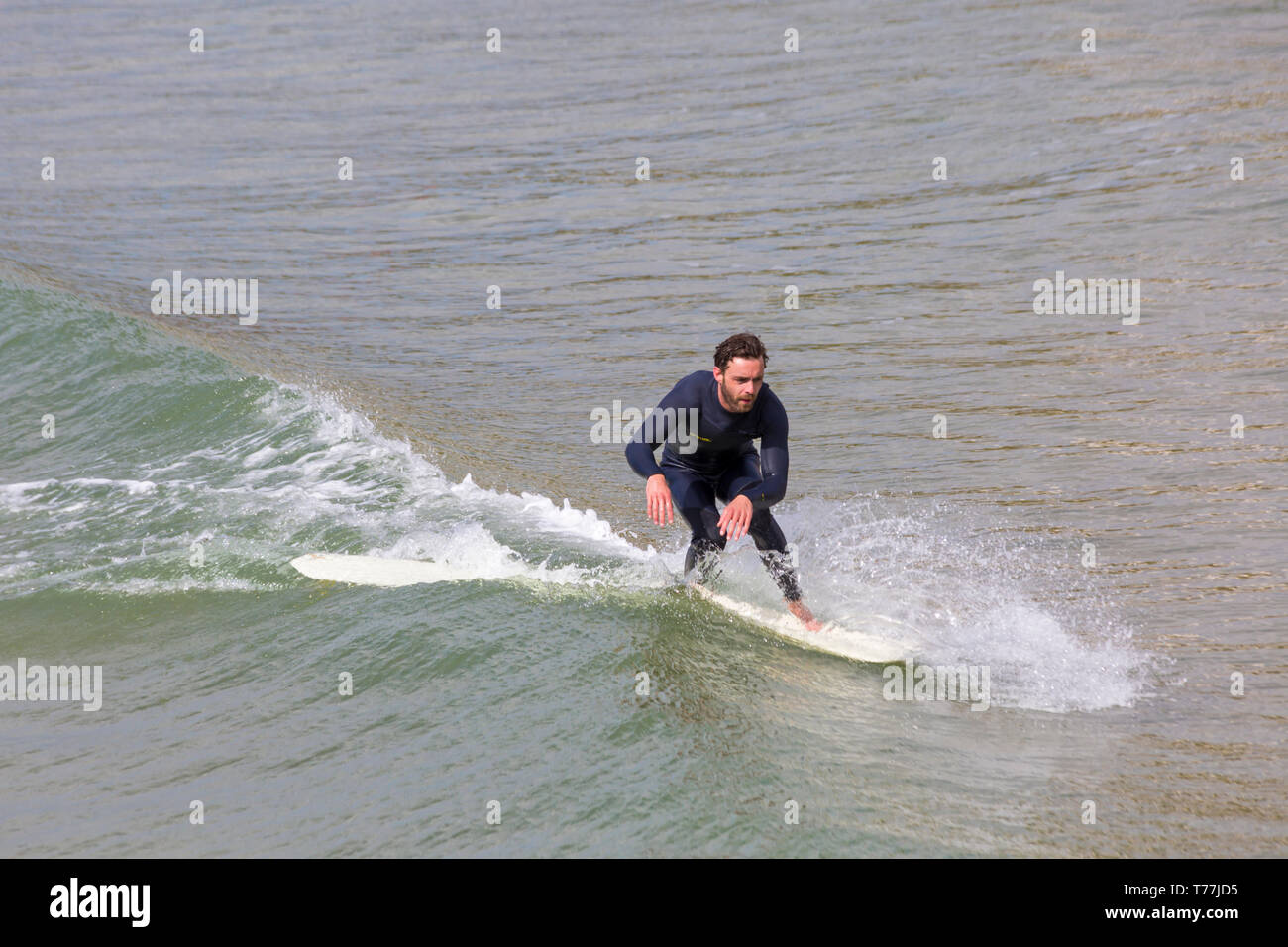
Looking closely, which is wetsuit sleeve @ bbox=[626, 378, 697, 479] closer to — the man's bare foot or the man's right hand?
the man's right hand

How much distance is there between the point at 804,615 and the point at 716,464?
1128 mm

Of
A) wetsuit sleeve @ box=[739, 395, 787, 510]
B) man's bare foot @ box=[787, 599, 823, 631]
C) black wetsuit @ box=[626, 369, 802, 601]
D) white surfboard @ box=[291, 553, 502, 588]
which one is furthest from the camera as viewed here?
white surfboard @ box=[291, 553, 502, 588]

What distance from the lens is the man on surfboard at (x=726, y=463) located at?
7.65 meters

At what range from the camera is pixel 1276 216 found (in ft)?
50.3

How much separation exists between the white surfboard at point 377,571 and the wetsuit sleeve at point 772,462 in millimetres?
2417

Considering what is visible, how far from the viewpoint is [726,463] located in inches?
337

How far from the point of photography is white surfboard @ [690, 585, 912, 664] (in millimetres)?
8133

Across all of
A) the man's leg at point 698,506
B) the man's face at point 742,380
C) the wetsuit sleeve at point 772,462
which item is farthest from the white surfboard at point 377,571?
the man's face at point 742,380

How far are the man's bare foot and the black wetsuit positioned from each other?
5 centimetres

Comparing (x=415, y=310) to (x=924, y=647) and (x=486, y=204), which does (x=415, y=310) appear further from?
(x=924, y=647)

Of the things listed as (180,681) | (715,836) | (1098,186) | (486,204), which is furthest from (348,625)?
(1098,186)

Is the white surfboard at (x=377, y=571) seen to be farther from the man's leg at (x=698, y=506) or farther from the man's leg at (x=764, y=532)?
the man's leg at (x=764, y=532)

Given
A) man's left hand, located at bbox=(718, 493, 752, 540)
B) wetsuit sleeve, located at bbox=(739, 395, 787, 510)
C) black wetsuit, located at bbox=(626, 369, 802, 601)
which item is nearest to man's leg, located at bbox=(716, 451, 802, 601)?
black wetsuit, located at bbox=(626, 369, 802, 601)

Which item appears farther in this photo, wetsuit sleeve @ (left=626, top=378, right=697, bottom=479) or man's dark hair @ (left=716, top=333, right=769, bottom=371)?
wetsuit sleeve @ (left=626, top=378, right=697, bottom=479)
